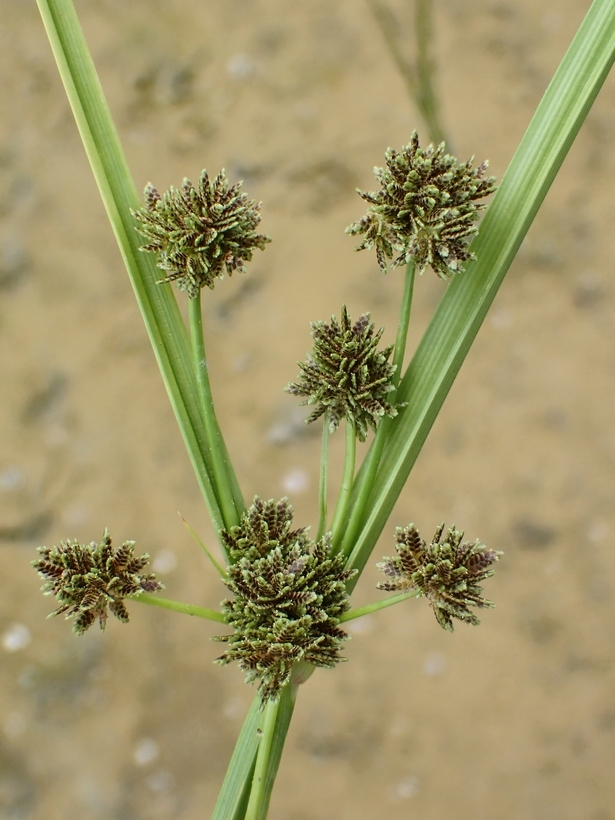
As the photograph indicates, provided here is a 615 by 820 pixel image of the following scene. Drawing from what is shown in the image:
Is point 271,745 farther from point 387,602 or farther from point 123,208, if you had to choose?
point 123,208

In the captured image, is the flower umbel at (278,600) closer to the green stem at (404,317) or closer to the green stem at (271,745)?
the green stem at (271,745)

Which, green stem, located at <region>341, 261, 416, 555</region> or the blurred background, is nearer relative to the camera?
green stem, located at <region>341, 261, 416, 555</region>

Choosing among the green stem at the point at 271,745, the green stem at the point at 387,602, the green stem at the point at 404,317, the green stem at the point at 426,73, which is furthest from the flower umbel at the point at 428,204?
the green stem at the point at 426,73

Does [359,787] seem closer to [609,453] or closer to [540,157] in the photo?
[609,453]

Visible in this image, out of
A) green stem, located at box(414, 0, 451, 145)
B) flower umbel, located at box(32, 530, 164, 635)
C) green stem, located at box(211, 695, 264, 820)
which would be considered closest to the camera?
flower umbel, located at box(32, 530, 164, 635)

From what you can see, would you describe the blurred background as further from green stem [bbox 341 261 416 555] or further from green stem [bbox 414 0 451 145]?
green stem [bbox 341 261 416 555]

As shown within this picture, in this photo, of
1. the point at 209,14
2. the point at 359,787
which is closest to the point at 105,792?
the point at 359,787

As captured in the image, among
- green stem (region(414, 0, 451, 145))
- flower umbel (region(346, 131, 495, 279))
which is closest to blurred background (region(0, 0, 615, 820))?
green stem (region(414, 0, 451, 145))
